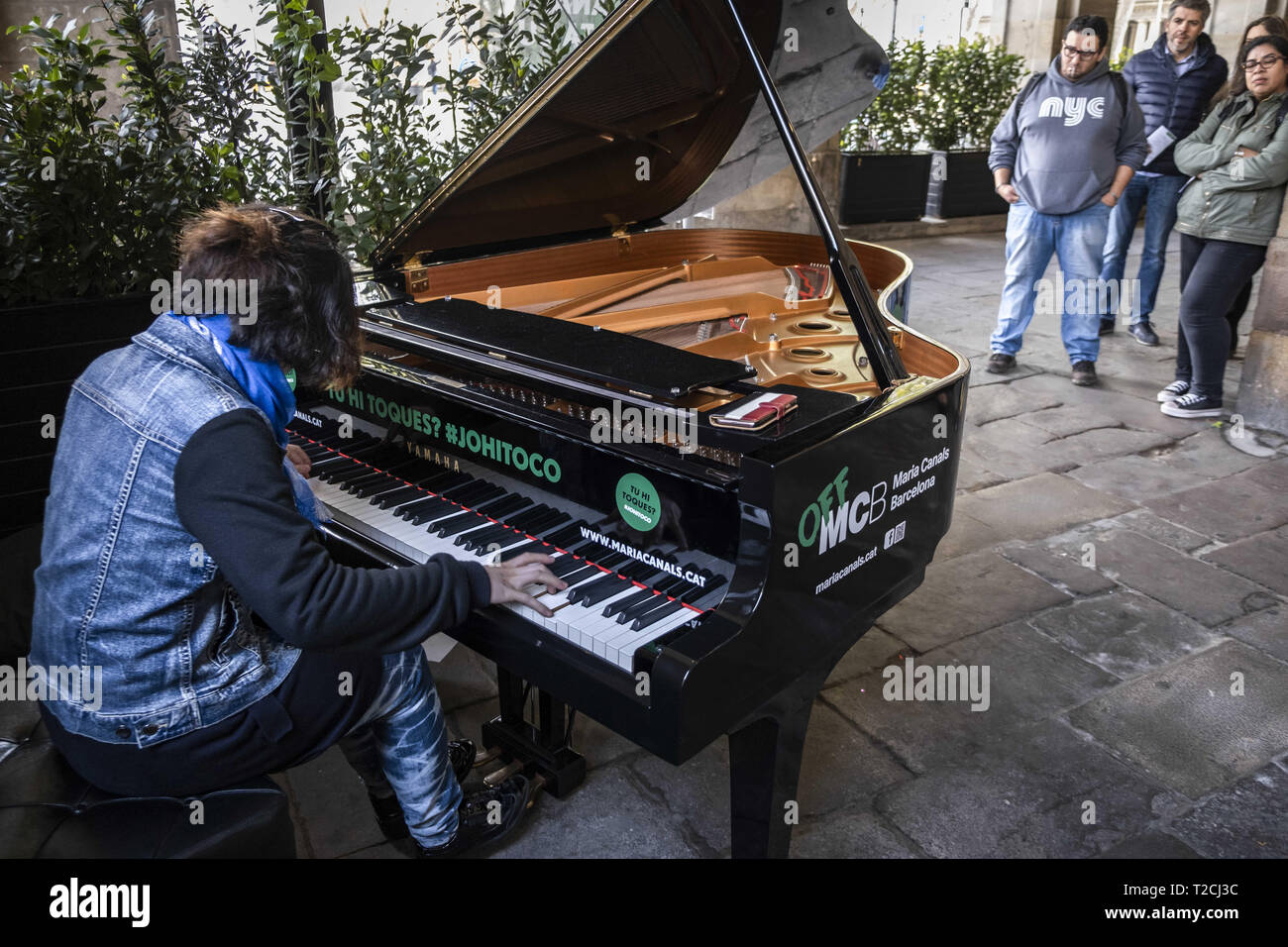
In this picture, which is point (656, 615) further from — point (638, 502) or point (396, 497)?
point (396, 497)

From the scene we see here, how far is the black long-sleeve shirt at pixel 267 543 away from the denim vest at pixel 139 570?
0.15 feet

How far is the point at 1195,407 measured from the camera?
4949 millimetres

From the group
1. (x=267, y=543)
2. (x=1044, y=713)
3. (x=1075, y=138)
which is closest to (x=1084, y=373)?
(x=1075, y=138)

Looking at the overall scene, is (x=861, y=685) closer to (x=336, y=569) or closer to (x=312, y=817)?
(x=312, y=817)

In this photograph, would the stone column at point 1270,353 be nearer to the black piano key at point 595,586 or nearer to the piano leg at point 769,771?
the piano leg at point 769,771

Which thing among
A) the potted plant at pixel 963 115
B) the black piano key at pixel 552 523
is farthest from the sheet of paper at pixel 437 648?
the potted plant at pixel 963 115

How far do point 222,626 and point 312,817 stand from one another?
34.8 inches

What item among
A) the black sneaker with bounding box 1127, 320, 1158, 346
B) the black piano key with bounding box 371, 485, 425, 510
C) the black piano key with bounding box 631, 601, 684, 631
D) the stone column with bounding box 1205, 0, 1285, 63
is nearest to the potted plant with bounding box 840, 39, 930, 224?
the stone column with bounding box 1205, 0, 1285, 63

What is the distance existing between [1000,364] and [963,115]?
5.15 m

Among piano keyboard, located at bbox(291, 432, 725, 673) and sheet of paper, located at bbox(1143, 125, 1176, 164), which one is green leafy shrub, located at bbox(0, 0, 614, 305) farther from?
sheet of paper, located at bbox(1143, 125, 1176, 164)

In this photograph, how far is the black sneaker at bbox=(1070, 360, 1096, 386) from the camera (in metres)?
5.37

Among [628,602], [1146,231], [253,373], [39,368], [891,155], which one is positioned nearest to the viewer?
[253,373]

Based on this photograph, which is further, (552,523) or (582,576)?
(552,523)
